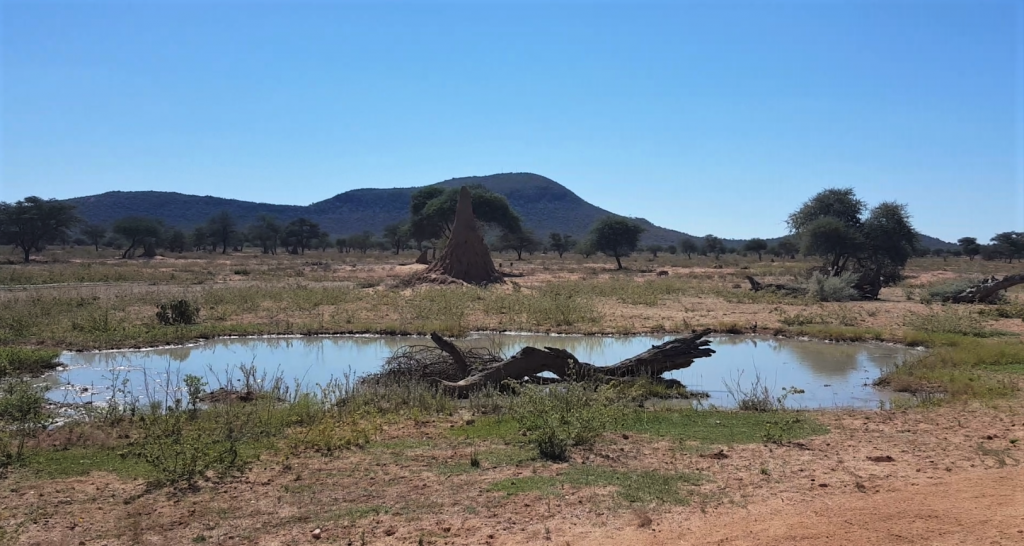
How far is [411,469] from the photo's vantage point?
7086 mm

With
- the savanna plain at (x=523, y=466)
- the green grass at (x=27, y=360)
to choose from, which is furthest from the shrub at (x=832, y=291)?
the green grass at (x=27, y=360)

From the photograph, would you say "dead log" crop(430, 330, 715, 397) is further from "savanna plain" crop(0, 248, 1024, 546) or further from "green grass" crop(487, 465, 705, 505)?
"green grass" crop(487, 465, 705, 505)

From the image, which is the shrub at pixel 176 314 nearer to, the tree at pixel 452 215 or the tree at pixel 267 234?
the tree at pixel 452 215

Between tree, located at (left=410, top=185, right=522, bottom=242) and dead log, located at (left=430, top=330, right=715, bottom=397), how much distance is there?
44.7 metres

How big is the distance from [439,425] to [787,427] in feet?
14.6

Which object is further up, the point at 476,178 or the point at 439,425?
the point at 476,178

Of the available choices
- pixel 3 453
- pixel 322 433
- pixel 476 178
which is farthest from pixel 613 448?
pixel 476 178

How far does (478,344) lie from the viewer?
17578 mm

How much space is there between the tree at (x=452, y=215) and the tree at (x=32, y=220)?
31693 millimetres

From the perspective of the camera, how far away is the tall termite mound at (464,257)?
3244 cm

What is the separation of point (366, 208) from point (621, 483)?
17540 cm

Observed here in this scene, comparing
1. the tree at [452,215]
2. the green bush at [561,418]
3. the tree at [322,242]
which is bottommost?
the green bush at [561,418]

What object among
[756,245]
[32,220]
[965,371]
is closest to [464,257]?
[965,371]

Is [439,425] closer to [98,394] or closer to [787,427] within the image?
[787,427]
